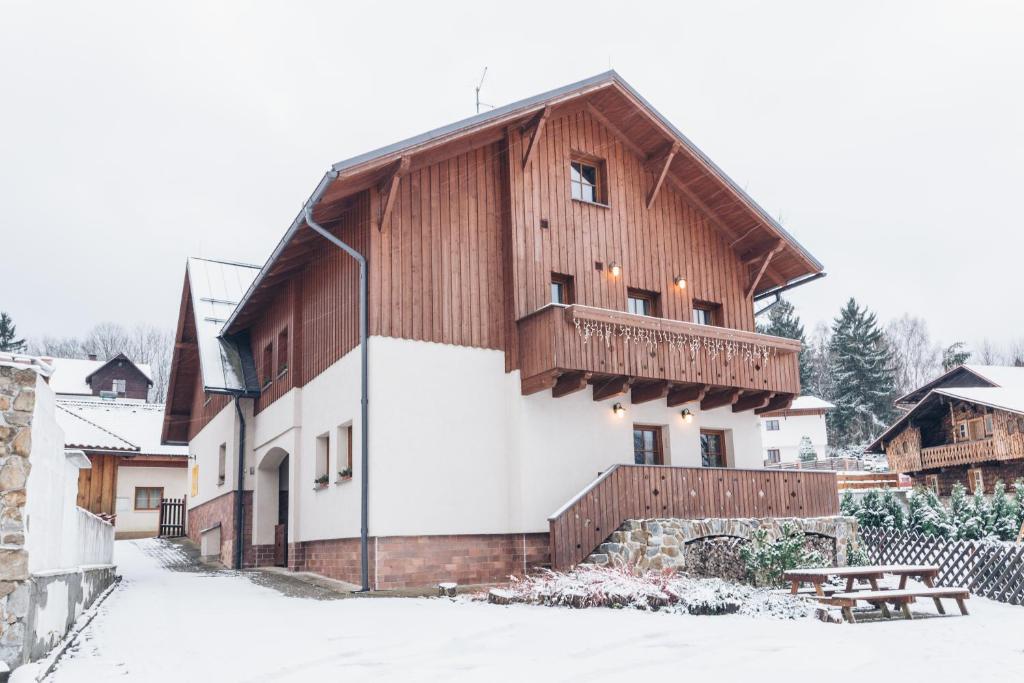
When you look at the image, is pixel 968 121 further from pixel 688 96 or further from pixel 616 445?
pixel 616 445

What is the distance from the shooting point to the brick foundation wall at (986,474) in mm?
39656

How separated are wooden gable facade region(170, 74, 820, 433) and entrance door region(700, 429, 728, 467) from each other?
0.84 m

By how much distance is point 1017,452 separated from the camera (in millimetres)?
38406

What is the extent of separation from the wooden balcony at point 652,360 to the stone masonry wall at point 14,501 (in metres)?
9.24

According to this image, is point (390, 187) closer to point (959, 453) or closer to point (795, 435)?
point (959, 453)

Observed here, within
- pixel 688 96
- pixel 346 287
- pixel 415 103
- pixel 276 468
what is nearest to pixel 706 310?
pixel 346 287

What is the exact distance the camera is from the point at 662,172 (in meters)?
18.2

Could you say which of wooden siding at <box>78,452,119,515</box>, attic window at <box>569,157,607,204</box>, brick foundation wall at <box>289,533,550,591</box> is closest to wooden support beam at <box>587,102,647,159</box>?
attic window at <box>569,157,607,204</box>

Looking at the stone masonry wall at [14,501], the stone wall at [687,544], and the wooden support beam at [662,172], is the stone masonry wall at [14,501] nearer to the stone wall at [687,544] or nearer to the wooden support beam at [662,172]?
the stone wall at [687,544]

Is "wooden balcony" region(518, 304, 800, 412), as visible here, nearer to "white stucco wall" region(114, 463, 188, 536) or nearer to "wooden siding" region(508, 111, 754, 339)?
"wooden siding" region(508, 111, 754, 339)

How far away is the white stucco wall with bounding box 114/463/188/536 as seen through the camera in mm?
33906

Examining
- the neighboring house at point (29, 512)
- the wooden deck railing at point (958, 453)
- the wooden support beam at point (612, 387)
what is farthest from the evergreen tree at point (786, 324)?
the neighboring house at point (29, 512)

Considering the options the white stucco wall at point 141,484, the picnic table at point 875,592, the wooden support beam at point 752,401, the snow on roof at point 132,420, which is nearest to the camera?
the picnic table at point 875,592

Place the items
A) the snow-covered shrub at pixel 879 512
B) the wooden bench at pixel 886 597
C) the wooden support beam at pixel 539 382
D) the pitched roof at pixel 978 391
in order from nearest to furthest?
1. the wooden bench at pixel 886 597
2. the wooden support beam at pixel 539 382
3. the snow-covered shrub at pixel 879 512
4. the pitched roof at pixel 978 391
